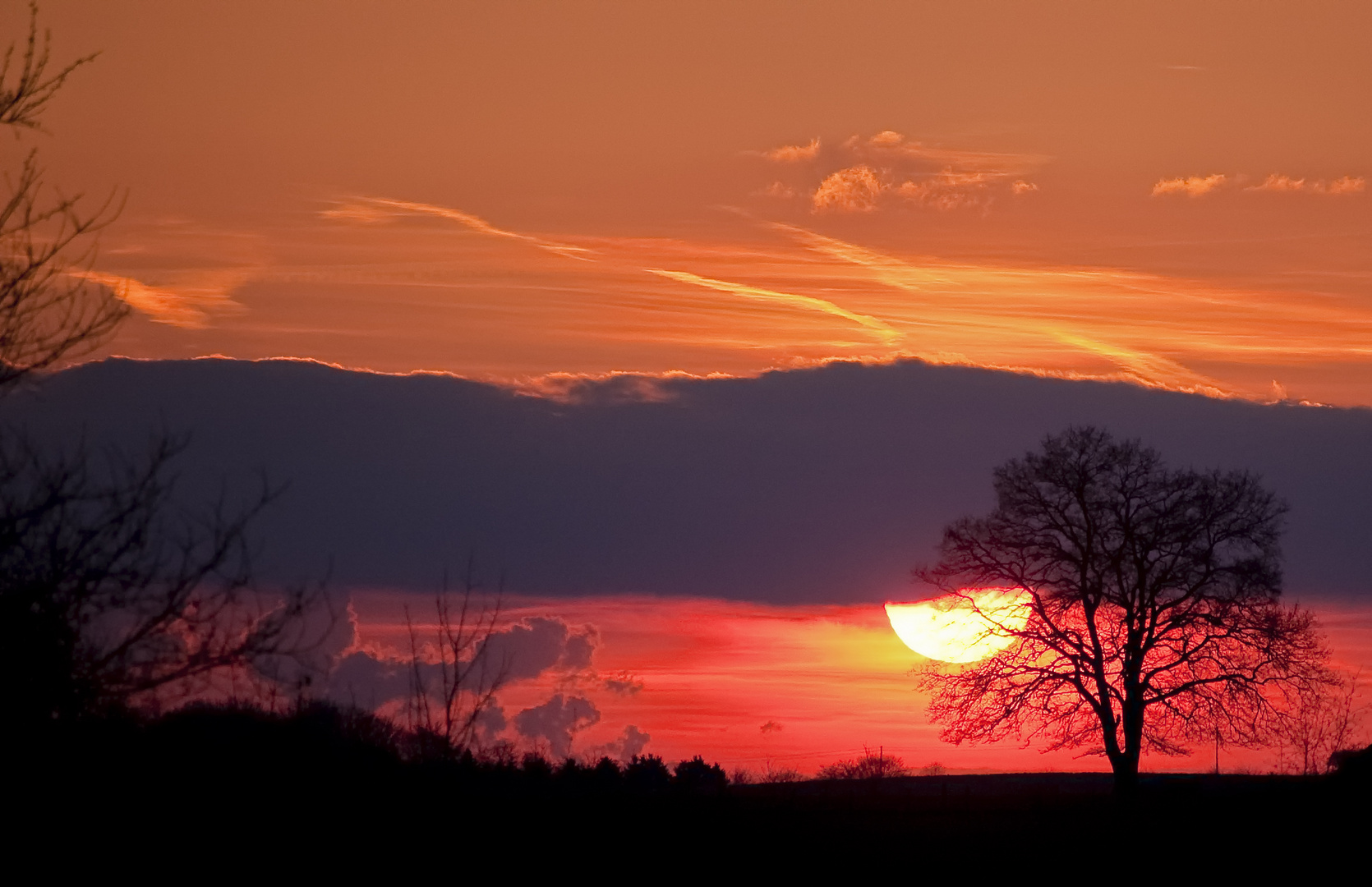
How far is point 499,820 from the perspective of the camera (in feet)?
57.0

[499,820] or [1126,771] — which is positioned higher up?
[499,820]

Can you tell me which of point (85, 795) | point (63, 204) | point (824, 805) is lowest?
point (824, 805)

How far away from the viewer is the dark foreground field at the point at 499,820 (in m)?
12.9

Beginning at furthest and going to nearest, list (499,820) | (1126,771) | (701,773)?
(701,773), (1126,771), (499,820)

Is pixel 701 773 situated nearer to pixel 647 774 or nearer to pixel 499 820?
pixel 647 774

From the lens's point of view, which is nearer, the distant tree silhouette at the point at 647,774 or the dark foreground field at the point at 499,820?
the dark foreground field at the point at 499,820

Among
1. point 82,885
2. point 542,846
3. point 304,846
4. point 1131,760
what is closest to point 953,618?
point 1131,760

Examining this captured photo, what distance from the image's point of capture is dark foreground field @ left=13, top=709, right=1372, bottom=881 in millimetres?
12922

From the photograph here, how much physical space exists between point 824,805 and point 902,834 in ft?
9.68

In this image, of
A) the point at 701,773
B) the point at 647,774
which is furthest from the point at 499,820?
the point at 701,773

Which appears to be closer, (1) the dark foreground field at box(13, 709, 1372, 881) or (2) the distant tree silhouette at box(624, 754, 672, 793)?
(1) the dark foreground field at box(13, 709, 1372, 881)

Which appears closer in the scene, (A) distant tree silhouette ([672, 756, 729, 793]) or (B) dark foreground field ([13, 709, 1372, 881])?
(B) dark foreground field ([13, 709, 1372, 881])

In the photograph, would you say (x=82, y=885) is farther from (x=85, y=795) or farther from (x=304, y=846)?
(x=304, y=846)

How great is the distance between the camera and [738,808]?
2080 cm
